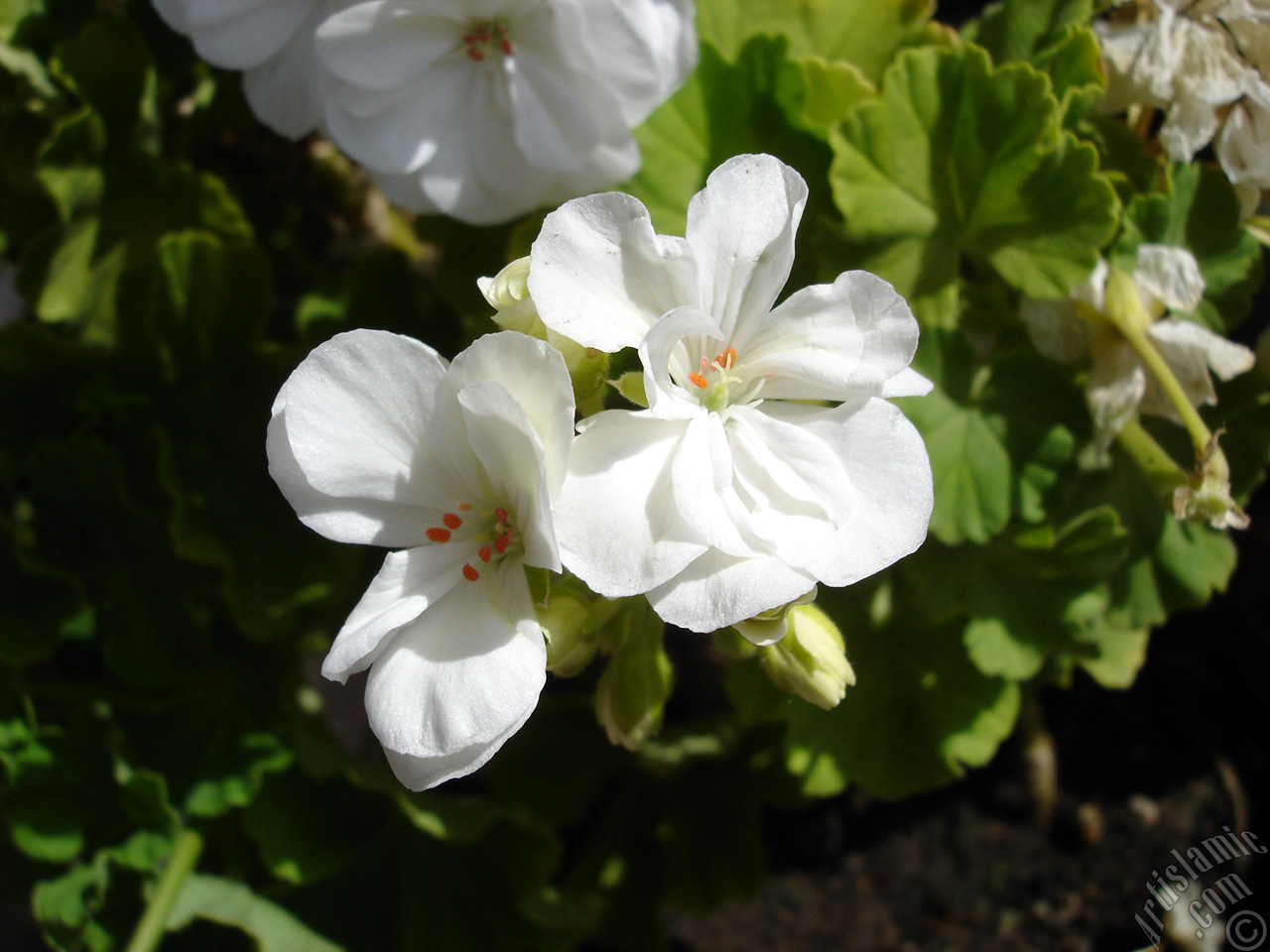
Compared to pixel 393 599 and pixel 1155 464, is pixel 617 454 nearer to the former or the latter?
pixel 393 599

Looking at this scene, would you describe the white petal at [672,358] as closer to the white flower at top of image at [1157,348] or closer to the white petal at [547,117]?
the white petal at [547,117]

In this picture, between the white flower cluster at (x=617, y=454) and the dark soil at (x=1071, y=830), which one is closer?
the white flower cluster at (x=617, y=454)

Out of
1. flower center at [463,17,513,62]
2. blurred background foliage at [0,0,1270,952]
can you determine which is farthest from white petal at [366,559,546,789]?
flower center at [463,17,513,62]

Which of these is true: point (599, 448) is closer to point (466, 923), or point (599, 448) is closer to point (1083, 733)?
point (466, 923)

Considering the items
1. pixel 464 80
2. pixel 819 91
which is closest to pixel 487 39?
pixel 464 80

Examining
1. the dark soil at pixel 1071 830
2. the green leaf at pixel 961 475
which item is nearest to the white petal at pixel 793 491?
the green leaf at pixel 961 475

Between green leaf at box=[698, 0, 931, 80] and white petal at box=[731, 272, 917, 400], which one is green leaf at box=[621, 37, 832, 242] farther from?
white petal at box=[731, 272, 917, 400]
